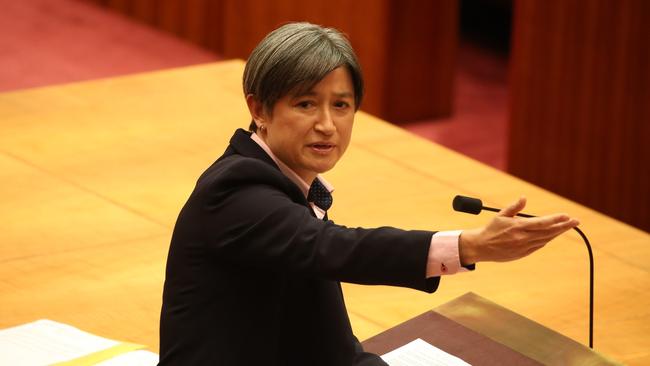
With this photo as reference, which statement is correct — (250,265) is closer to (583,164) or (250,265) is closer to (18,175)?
(18,175)

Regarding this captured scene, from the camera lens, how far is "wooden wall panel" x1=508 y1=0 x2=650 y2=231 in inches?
191

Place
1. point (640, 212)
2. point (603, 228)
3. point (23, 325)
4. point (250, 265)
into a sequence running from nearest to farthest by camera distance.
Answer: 1. point (250, 265)
2. point (23, 325)
3. point (603, 228)
4. point (640, 212)

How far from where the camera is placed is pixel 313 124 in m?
2.25

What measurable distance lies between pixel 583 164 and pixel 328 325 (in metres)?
2.99

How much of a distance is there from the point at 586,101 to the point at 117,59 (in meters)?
2.68

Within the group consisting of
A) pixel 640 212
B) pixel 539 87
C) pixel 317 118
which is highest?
pixel 317 118

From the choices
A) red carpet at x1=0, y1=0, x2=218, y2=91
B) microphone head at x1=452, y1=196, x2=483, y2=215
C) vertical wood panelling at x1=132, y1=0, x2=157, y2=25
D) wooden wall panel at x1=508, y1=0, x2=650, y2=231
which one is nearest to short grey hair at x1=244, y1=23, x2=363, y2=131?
microphone head at x1=452, y1=196, x2=483, y2=215

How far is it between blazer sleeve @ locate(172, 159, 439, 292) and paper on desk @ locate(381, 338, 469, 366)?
2.81ft

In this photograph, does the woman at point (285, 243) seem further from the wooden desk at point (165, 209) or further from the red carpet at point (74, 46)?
the red carpet at point (74, 46)

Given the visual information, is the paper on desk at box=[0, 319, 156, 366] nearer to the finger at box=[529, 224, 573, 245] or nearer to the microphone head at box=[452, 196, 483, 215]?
the microphone head at box=[452, 196, 483, 215]

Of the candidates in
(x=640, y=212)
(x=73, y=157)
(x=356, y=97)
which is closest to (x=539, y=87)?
(x=640, y=212)

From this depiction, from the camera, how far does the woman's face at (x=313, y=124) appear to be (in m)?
2.24

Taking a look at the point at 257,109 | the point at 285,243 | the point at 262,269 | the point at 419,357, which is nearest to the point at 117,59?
the point at 419,357

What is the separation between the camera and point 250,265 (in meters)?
2.13
